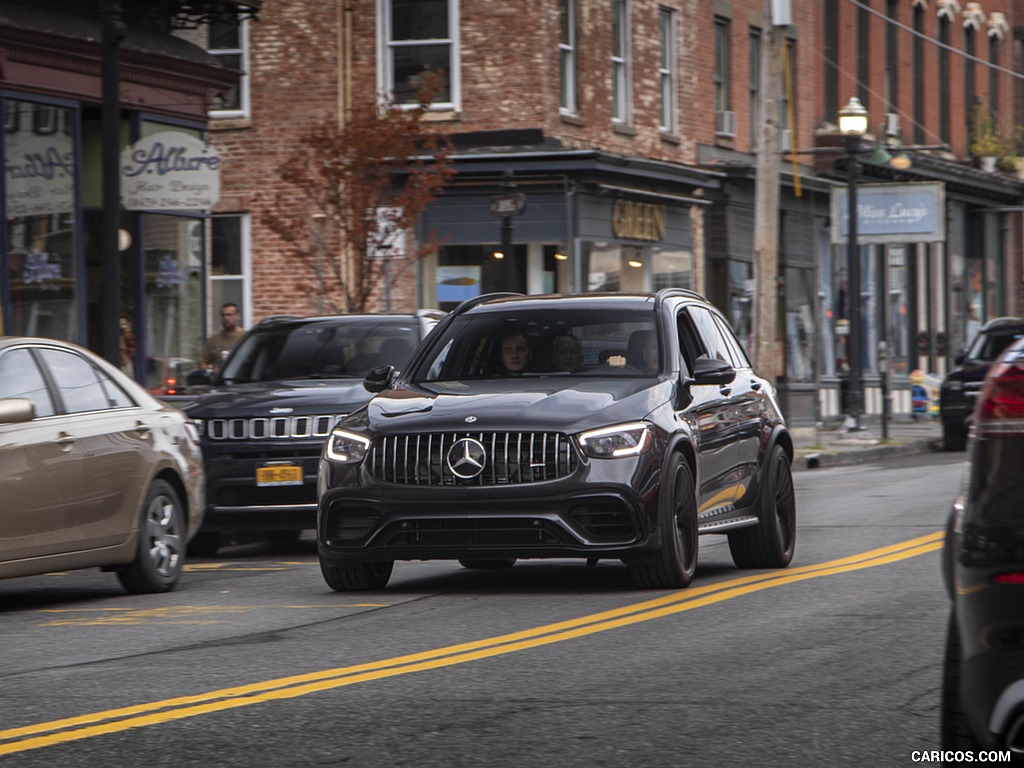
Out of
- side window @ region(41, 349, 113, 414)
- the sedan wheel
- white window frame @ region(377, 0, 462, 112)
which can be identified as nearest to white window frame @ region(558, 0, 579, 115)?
white window frame @ region(377, 0, 462, 112)

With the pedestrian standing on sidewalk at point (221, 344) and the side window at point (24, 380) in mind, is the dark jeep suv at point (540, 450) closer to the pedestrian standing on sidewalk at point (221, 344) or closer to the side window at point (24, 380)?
the side window at point (24, 380)

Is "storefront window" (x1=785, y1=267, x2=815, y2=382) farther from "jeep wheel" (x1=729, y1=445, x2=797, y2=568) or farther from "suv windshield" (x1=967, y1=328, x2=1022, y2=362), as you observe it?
"jeep wheel" (x1=729, y1=445, x2=797, y2=568)

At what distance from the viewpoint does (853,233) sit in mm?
30438

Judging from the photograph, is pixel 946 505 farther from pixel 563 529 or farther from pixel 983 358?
pixel 983 358

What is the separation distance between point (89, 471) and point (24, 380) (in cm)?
62

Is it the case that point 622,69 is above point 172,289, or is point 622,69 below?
above

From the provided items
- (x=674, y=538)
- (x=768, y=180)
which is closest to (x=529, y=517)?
(x=674, y=538)

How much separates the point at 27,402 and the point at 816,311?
28907 millimetres

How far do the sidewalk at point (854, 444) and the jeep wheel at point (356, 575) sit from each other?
608 inches

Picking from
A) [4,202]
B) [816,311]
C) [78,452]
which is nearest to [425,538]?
[78,452]

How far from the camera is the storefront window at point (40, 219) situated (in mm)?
19812

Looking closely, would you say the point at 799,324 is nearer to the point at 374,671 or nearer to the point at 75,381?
the point at 75,381

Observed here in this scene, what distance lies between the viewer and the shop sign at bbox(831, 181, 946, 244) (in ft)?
102

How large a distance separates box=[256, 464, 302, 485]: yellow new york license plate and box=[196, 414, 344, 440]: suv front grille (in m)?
0.22
